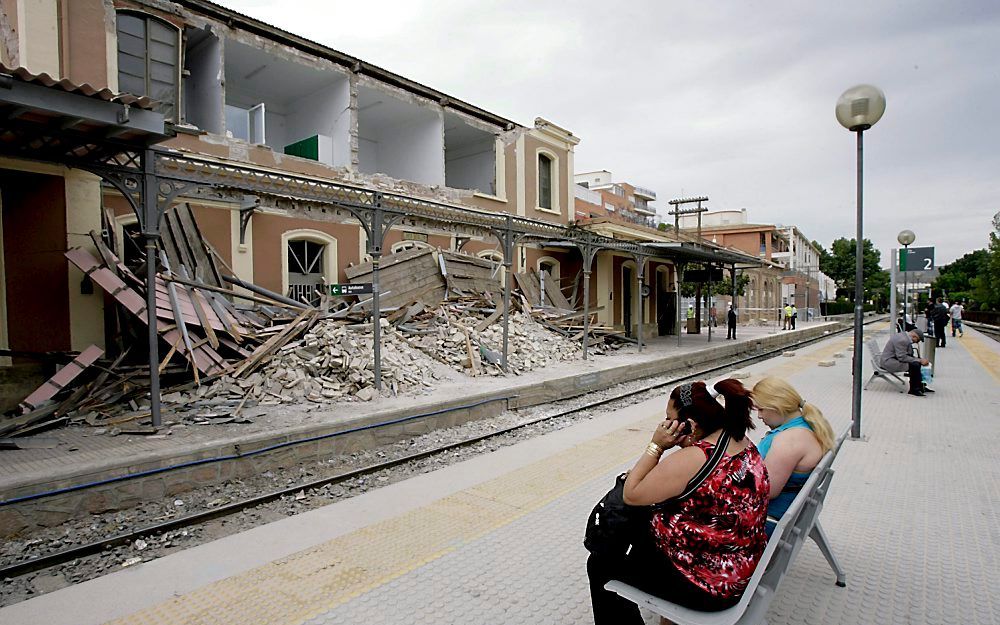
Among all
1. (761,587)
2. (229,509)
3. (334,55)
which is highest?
(334,55)

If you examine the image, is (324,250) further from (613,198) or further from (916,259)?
(613,198)

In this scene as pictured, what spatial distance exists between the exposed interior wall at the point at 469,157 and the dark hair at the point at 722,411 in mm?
16540

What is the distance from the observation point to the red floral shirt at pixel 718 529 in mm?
2256

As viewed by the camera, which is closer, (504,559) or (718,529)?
(718,529)

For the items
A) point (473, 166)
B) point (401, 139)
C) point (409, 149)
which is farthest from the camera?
point (473, 166)

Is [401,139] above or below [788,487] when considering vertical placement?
above

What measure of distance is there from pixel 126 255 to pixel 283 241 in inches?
122

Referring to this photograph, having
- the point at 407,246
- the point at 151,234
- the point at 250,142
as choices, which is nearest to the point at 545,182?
the point at 407,246

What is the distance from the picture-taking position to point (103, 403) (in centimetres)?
743

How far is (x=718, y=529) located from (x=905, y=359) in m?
9.90

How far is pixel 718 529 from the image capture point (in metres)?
2.26

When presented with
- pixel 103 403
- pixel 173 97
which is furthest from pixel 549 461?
pixel 173 97

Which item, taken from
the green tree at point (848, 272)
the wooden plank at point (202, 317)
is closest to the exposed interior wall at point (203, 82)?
the wooden plank at point (202, 317)

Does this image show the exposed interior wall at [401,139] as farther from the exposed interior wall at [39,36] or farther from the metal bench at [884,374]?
the metal bench at [884,374]
